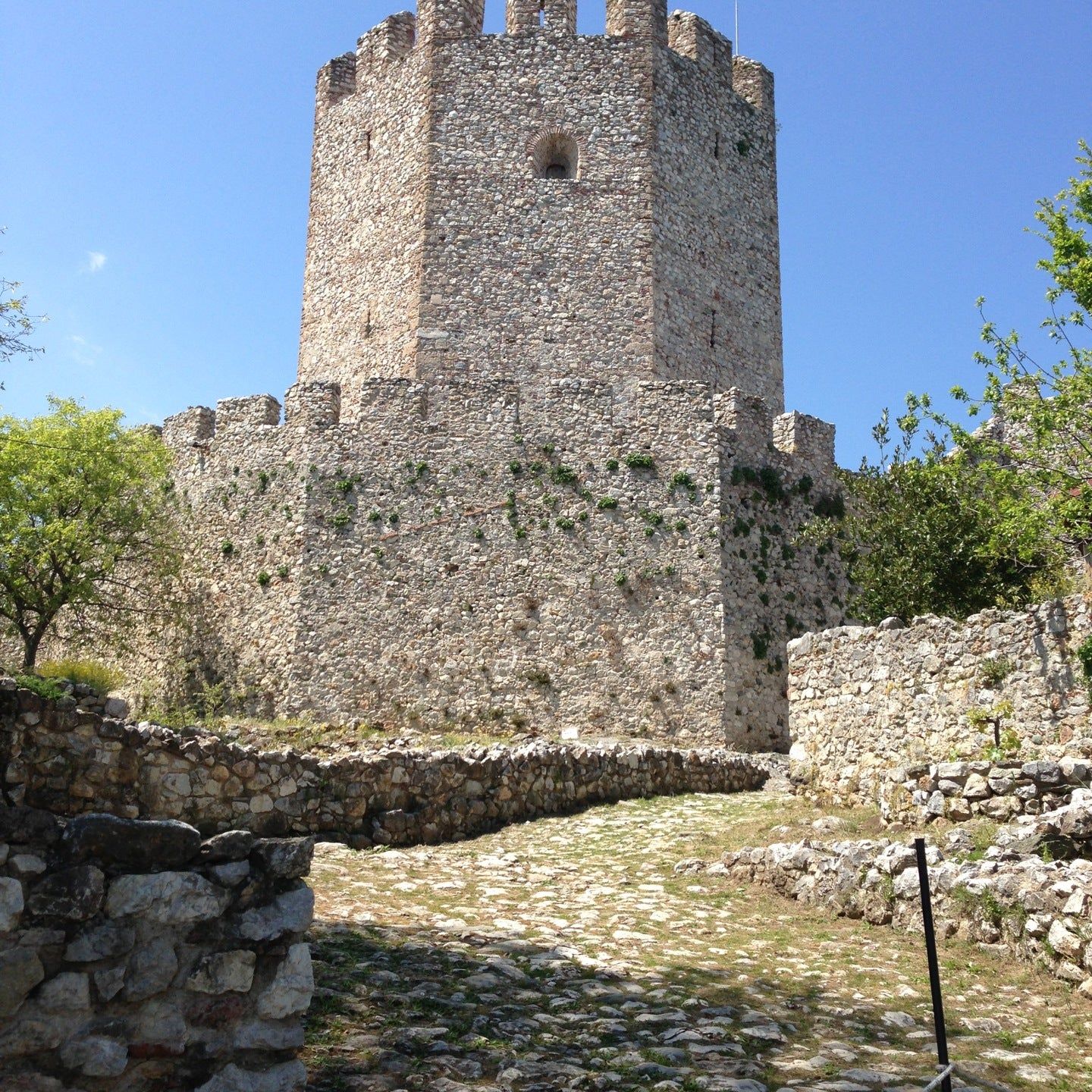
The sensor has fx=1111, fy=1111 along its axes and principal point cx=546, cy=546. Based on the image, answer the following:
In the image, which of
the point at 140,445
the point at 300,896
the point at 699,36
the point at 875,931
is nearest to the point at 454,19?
the point at 699,36

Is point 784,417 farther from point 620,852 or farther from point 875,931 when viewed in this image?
point 875,931

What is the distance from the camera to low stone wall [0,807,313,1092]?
399cm

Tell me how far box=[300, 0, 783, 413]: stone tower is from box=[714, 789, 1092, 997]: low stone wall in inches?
621

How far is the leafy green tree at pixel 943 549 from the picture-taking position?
15.0m

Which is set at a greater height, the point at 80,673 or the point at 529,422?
the point at 529,422

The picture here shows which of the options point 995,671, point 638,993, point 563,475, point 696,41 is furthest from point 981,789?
point 696,41

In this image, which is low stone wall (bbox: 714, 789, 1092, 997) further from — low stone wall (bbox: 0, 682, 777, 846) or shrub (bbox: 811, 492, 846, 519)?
shrub (bbox: 811, 492, 846, 519)

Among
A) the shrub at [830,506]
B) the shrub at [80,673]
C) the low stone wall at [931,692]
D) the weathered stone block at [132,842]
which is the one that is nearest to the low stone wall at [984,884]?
the low stone wall at [931,692]

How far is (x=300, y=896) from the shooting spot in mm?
4559

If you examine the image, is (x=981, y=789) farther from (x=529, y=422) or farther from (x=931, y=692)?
(x=529, y=422)

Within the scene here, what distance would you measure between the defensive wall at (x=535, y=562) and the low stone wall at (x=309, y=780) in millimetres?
3610

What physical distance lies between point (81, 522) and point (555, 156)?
13.2 meters

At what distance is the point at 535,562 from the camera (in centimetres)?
1980

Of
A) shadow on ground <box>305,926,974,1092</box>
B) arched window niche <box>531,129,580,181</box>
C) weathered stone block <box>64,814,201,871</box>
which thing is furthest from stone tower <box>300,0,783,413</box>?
weathered stone block <box>64,814,201,871</box>
